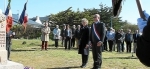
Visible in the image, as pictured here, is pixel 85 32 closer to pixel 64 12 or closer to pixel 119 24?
pixel 64 12

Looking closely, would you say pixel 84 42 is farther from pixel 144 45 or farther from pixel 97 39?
pixel 144 45

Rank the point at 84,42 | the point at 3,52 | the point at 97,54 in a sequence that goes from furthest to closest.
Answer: the point at 84,42
the point at 97,54
the point at 3,52

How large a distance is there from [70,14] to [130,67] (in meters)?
37.4

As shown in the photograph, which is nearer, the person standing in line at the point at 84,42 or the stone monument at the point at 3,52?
the stone monument at the point at 3,52

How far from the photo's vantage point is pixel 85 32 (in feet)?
31.0

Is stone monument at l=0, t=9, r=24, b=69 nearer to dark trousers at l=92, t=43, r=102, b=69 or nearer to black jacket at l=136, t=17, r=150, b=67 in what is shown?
dark trousers at l=92, t=43, r=102, b=69

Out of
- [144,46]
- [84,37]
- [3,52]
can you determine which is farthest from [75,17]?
[144,46]

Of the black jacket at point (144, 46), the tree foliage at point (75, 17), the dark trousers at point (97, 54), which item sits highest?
the tree foliage at point (75, 17)

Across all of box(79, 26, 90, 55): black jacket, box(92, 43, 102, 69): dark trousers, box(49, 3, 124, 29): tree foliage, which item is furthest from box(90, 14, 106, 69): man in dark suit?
box(49, 3, 124, 29): tree foliage

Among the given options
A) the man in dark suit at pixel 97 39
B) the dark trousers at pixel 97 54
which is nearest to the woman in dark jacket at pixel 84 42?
the man in dark suit at pixel 97 39

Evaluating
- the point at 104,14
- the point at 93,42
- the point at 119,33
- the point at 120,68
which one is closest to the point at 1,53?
the point at 93,42

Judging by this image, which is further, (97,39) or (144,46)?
(97,39)

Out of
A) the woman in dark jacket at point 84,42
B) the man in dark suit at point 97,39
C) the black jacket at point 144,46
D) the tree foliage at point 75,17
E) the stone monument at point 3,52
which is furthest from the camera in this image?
the tree foliage at point 75,17

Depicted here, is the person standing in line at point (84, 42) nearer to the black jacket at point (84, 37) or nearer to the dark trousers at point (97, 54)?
the black jacket at point (84, 37)
